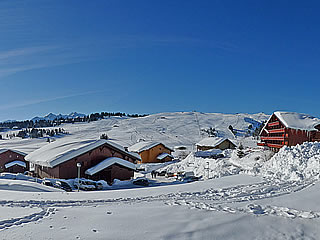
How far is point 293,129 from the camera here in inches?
940

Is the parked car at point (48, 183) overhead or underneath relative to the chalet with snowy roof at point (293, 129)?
underneath

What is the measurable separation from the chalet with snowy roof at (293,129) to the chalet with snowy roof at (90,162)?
46.0 ft

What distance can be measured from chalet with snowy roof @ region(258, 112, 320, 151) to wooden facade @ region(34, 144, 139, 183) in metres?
14.3

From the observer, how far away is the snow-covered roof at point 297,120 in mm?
23683

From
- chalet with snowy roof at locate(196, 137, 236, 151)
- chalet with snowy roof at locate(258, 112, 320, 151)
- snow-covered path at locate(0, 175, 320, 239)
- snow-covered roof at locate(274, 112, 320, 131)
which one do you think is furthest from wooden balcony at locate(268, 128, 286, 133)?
chalet with snowy roof at locate(196, 137, 236, 151)

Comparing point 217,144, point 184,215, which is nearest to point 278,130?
point 184,215

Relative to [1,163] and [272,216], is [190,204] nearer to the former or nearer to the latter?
[272,216]

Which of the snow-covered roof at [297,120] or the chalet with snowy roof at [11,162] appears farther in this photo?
the chalet with snowy roof at [11,162]

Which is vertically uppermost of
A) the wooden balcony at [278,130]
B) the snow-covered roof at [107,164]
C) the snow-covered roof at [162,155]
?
the wooden balcony at [278,130]

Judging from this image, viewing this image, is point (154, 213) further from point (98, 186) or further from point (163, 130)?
point (163, 130)

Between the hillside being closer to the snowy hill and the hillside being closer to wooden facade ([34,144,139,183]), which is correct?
the snowy hill

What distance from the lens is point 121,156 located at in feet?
86.2

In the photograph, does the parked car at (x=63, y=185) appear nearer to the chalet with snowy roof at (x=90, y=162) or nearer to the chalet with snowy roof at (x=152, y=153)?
the chalet with snowy roof at (x=90, y=162)

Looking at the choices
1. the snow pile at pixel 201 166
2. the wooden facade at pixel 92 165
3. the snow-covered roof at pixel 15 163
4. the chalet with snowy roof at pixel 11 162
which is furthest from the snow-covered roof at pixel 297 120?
the chalet with snowy roof at pixel 11 162
